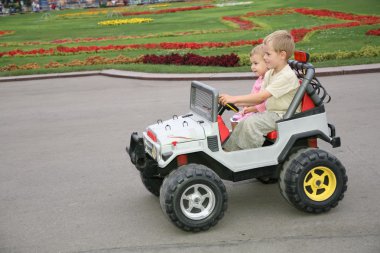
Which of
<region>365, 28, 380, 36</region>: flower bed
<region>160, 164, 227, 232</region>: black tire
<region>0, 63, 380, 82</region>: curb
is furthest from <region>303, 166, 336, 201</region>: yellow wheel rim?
<region>365, 28, 380, 36</region>: flower bed

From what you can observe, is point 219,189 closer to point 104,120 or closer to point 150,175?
point 150,175

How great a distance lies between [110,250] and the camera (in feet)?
14.9

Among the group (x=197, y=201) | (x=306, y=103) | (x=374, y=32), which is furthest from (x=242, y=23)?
(x=197, y=201)

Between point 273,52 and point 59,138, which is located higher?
point 273,52

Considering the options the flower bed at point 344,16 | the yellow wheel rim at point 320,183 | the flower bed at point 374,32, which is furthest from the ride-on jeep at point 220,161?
the flower bed at point 344,16

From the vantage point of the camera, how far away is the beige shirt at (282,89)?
4.94m

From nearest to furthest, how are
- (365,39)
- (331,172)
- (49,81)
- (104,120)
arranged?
1. (331,172)
2. (104,120)
3. (49,81)
4. (365,39)

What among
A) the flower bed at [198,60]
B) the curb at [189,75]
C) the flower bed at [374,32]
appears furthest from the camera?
the flower bed at [374,32]

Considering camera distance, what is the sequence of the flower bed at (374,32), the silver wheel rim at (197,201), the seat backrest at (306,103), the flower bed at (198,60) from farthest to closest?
the flower bed at (374,32) → the flower bed at (198,60) → the seat backrest at (306,103) → the silver wheel rim at (197,201)

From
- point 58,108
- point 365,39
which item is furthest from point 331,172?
point 365,39

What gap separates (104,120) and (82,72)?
5668 mm

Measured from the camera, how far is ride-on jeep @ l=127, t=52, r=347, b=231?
4.65m

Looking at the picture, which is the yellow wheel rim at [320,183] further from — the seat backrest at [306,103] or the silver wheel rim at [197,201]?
the silver wheel rim at [197,201]

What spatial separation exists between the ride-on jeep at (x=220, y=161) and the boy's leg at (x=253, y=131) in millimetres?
68
